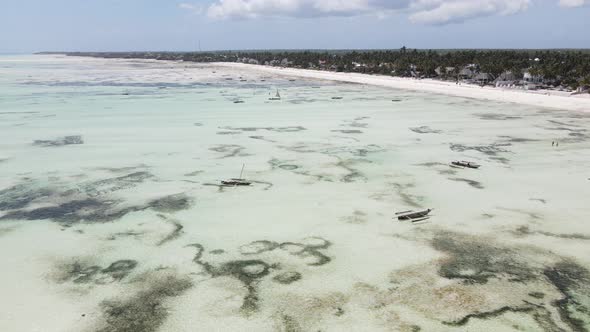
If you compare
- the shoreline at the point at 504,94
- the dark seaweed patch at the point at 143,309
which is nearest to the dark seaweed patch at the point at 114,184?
the dark seaweed patch at the point at 143,309

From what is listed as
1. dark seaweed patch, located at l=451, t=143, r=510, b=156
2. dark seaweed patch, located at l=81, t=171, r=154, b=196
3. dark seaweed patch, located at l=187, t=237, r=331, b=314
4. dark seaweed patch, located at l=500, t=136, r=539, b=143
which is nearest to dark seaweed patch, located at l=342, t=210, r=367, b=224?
dark seaweed patch, located at l=187, t=237, r=331, b=314

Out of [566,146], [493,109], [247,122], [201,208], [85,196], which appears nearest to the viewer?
[201,208]

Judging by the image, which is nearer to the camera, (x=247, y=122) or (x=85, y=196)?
(x=85, y=196)

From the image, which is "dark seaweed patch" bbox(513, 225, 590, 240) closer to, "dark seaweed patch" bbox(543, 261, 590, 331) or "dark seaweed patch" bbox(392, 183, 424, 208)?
"dark seaweed patch" bbox(543, 261, 590, 331)

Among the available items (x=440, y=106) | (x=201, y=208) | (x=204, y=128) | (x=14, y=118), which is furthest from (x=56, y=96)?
(x=201, y=208)

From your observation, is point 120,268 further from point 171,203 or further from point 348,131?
point 348,131

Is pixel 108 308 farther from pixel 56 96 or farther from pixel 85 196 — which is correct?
pixel 56 96
